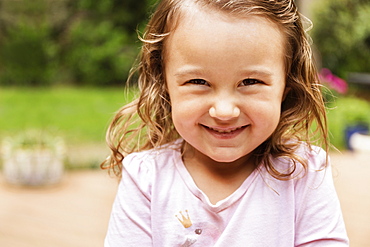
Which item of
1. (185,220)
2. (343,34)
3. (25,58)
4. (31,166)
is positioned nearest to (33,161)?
(31,166)

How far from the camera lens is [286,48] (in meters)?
1.34

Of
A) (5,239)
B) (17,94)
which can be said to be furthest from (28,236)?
(17,94)

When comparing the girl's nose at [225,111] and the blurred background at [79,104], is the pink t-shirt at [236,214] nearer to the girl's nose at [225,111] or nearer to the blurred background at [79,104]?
the girl's nose at [225,111]

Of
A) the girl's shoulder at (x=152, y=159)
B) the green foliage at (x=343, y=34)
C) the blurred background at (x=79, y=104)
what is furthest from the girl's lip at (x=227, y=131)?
the green foliage at (x=343, y=34)

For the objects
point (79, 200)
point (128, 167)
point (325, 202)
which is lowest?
point (325, 202)

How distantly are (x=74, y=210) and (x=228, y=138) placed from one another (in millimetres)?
3391

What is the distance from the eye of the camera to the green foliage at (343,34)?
1103 centimetres

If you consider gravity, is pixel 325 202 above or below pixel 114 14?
below

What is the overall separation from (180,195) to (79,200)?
3468 millimetres

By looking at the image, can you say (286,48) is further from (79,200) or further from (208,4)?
(79,200)

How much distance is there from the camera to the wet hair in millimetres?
1316

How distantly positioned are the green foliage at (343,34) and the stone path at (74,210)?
5.89 meters

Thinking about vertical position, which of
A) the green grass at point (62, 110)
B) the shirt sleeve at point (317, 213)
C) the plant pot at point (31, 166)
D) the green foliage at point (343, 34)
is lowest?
the shirt sleeve at point (317, 213)

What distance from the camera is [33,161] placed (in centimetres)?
507
